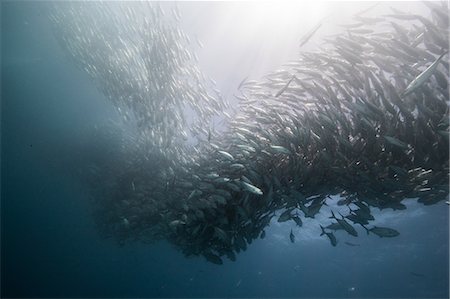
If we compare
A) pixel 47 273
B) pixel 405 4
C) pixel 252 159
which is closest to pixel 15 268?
pixel 47 273

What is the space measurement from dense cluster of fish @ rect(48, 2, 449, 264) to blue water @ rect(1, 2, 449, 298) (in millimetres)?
5936

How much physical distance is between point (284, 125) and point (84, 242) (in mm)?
22839

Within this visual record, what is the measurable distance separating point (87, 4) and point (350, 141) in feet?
32.1

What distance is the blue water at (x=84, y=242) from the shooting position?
18469 millimetres

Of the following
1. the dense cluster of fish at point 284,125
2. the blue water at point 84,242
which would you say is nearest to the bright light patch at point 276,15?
the dense cluster of fish at point 284,125

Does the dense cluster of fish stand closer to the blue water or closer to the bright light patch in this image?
the bright light patch

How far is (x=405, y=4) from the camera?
395 inches

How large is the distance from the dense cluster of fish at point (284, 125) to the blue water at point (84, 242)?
594 centimetres

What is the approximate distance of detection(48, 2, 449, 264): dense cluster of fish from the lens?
5.89 m

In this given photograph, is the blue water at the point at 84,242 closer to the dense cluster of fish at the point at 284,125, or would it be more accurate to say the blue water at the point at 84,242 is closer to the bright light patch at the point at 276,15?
the dense cluster of fish at the point at 284,125

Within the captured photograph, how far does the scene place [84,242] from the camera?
25.1 m

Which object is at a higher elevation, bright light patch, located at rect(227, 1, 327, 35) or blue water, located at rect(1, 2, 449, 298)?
bright light patch, located at rect(227, 1, 327, 35)

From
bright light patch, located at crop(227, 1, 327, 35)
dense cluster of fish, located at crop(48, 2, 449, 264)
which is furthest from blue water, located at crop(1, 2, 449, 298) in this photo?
bright light patch, located at crop(227, 1, 327, 35)

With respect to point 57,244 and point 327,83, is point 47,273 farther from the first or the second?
point 327,83
